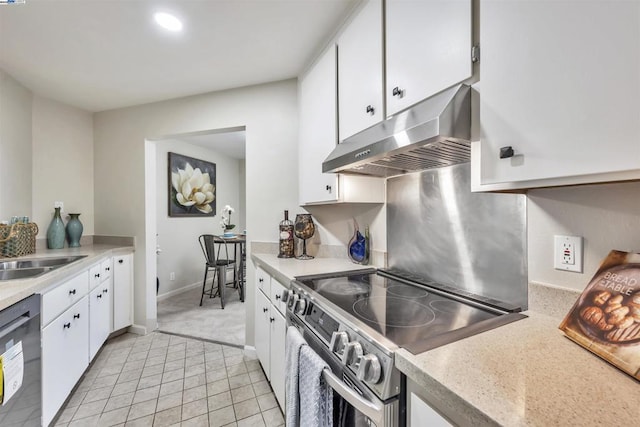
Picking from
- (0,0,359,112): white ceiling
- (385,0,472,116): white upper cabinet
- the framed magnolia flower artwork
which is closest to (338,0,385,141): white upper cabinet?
(385,0,472,116): white upper cabinet

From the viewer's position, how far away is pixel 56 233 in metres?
2.61

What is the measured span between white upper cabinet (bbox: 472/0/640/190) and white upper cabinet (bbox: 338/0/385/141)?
0.54 m

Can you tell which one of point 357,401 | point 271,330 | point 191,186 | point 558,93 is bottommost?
point 271,330

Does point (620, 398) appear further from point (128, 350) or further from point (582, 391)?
point (128, 350)

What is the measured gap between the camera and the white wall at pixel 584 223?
777mm

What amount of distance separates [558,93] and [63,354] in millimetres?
2661

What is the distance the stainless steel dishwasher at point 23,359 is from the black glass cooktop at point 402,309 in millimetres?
1280

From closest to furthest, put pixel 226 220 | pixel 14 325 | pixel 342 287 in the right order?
pixel 14 325 → pixel 342 287 → pixel 226 220

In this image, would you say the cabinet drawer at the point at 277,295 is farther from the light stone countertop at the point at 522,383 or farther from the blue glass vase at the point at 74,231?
the blue glass vase at the point at 74,231

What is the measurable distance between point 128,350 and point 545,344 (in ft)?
10.2

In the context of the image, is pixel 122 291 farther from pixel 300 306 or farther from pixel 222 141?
pixel 222 141

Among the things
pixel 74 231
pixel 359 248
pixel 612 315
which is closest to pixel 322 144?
pixel 359 248

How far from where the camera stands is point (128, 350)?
8.29 ft

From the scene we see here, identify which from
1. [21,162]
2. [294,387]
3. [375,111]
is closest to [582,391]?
[294,387]
